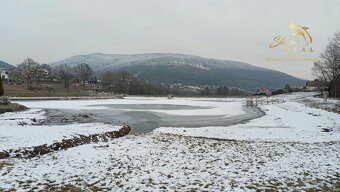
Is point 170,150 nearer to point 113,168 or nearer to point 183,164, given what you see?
point 183,164

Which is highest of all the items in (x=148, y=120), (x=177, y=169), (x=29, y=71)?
(x=29, y=71)

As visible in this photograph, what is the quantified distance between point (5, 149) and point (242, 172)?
1229 cm

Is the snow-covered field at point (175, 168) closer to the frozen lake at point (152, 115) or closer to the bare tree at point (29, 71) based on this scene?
the frozen lake at point (152, 115)

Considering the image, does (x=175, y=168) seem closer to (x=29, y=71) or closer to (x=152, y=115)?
(x=152, y=115)

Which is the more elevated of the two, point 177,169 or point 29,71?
point 29,71

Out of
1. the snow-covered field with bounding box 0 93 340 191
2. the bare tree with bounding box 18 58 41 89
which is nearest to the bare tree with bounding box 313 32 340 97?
the snow-covered field with bounding box 0 93 340 191

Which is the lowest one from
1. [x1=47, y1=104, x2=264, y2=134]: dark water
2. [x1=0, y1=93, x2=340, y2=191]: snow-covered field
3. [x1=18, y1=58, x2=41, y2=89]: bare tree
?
[x1=47, y1=104, x2=264, y2=134]: dark water

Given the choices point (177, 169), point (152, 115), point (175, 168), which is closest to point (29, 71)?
point (152, 115)

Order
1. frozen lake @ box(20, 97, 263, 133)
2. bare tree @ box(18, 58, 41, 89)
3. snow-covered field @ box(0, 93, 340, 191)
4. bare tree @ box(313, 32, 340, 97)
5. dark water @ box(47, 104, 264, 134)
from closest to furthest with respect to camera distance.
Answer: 1. snow-covered field @ box(0, 93, 340, 191)
2. dark water @ box(47, 104, 264, 134)
3. frozen lake @ box(20, 97, 263, 133)
4. bare tree @ box(313, 32, 340, 97)
5. bare tree @ box(18, 58, 41, 89)

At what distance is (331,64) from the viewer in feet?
302

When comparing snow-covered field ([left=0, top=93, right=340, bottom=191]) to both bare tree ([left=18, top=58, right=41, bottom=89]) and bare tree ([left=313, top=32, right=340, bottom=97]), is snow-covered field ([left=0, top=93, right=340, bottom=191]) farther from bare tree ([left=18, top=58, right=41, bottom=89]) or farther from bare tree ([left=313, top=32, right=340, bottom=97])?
bare tree ([left=18, top=58, right=41, bottom=89])

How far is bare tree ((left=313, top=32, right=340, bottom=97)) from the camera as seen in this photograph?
8405cm

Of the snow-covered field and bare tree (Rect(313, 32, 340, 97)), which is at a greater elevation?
bare tree (Rect(313, 32, 340, 97))

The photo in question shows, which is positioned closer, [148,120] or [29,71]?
[148,120]
